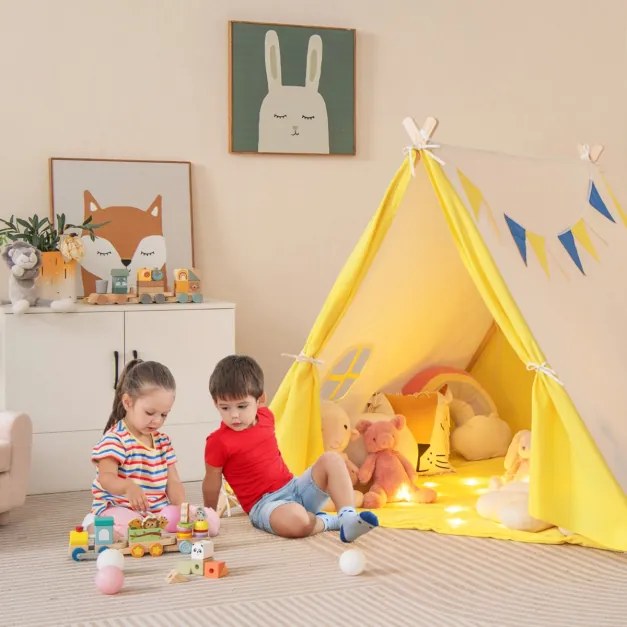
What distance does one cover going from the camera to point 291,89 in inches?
172

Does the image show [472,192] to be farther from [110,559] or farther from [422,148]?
[110,559]

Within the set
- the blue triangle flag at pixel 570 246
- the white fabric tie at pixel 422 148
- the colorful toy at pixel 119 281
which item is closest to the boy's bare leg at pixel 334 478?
the white fabric tie at pixel 422 148

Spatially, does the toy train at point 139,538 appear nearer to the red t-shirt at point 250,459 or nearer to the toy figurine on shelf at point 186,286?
the red t-shirt at point 250,459

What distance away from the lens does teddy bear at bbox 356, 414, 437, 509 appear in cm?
332

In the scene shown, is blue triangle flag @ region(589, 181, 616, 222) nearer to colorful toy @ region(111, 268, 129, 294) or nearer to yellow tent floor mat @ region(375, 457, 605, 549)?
yellow tent floor mat @ region(375, 457, 605, 549)

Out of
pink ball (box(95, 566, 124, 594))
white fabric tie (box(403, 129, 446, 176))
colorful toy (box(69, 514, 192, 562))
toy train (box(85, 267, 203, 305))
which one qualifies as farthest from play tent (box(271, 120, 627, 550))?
pink ball (box(95, 566, 124, 594))

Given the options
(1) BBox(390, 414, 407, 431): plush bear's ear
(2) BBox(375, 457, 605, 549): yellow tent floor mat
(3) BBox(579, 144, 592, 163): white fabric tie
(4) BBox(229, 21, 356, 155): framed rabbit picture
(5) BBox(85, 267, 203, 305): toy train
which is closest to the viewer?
(2) BBox(375, 457, 605, 549): yellow tent floor mat

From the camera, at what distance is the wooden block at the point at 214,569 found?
2562 millimetres

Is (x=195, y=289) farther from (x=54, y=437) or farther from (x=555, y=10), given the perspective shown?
(x=555, y=10)

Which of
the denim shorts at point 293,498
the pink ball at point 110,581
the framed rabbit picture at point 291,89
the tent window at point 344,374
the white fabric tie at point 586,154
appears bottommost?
the pink ball at point 110,581

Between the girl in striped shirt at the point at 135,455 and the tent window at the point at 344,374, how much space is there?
83 cm

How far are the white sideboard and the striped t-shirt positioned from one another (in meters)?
0.78

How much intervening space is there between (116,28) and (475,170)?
5.84ft

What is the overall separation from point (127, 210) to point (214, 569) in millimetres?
2009
